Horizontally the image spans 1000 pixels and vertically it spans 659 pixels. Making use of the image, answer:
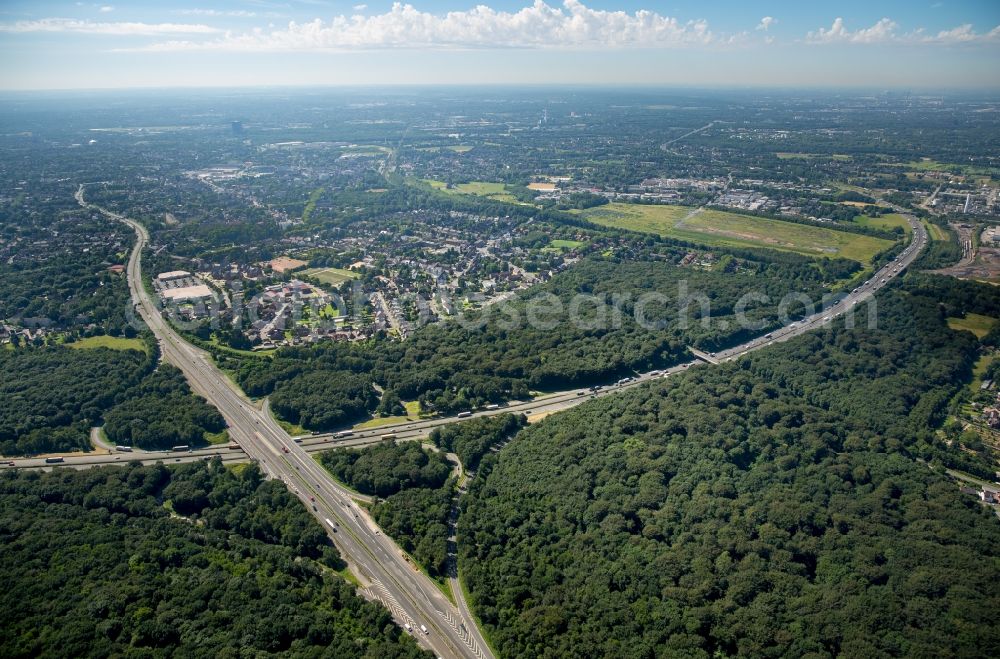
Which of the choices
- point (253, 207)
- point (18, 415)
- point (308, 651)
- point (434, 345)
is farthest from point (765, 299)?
point (253, 207)

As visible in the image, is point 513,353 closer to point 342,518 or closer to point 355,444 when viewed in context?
point 355,444

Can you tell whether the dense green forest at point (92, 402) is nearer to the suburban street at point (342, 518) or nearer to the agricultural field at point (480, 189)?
the suburban street at point (342, 518)

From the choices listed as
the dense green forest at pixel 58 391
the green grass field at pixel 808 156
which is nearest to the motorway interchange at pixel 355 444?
the dense green forest at pixel 58 391

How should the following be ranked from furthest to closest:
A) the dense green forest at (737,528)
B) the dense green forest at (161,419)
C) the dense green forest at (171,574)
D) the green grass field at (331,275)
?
the green grass field at (331,275) < the dense green forest at (161,419) < the dense green forest at (737,528) < the dense green forest at (171,574)

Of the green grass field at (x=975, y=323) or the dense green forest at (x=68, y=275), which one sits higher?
the dense green forest at (x=68, y=275)

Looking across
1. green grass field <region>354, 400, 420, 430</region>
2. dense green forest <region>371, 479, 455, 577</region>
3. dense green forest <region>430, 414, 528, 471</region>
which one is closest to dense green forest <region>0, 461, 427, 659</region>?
dense green forest <region>371, 479, 455, 577</region>

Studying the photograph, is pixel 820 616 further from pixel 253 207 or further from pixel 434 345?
pixel 253 207
